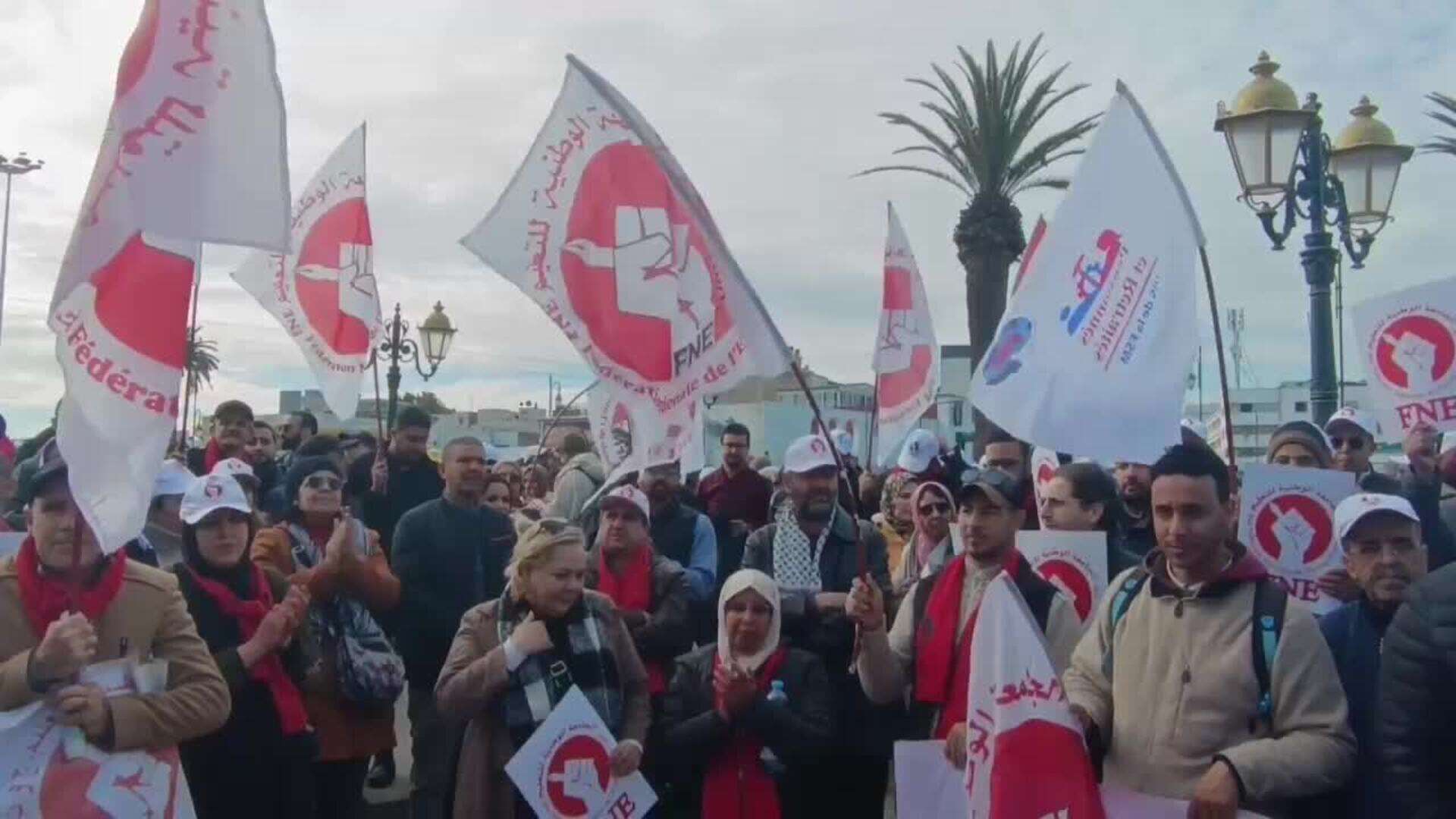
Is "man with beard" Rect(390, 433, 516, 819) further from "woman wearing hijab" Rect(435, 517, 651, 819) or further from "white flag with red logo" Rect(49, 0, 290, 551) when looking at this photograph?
"white flag with red logo" Rect(49, 0, 290, 551)

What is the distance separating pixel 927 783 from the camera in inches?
175

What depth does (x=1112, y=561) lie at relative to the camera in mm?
5516

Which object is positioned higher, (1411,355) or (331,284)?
(331,284)

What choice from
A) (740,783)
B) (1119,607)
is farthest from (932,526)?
(1119,607)

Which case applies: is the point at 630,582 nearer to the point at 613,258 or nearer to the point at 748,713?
the point at 748,713

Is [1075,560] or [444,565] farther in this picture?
[444,565]

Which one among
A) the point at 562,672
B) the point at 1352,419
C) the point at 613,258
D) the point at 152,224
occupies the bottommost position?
the point at 562,672

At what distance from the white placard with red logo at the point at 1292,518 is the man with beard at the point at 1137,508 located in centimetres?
53

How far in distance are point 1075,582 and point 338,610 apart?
9.87 feet

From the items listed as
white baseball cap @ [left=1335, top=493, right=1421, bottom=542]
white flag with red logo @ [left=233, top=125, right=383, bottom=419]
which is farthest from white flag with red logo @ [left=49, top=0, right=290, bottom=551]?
white flag with red logo @ [left=233, top=125, right=383, bottom=419]

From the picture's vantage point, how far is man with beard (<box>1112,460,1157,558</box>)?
A: 6.00 m

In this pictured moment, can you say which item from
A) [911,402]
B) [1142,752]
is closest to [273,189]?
[1142,752]

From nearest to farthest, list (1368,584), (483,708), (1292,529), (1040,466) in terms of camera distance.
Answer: (1368,584) < (483,708) < (1292,529) < (1040,466)

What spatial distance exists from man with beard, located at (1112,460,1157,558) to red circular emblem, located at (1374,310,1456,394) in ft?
4.99
